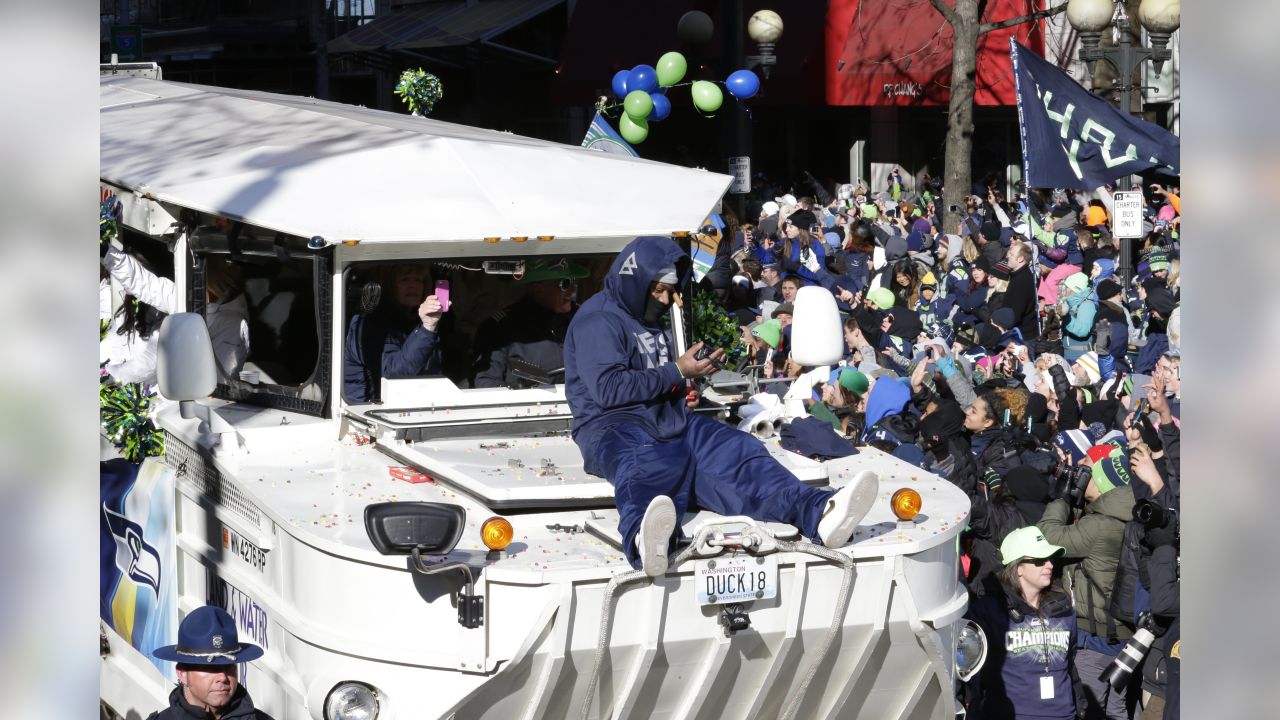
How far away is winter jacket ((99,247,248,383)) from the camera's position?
23.7 feet

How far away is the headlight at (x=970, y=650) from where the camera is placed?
5848mm

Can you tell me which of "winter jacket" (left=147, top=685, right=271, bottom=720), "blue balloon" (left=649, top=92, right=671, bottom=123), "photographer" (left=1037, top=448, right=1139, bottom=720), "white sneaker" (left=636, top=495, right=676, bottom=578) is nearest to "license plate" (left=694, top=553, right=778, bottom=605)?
"white sneaker" (left=636, top=495, right=676, bottom=578)

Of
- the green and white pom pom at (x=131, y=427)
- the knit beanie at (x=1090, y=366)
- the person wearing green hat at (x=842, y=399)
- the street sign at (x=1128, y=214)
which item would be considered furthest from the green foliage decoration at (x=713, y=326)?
the street sign at (x=1128, y=214)

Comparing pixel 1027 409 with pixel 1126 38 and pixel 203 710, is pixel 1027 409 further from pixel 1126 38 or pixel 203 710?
pixel 1126 38

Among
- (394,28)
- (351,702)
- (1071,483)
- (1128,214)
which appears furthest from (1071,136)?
(394,28)

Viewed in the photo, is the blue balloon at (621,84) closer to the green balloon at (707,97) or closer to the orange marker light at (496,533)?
the green balloon at (707,97)

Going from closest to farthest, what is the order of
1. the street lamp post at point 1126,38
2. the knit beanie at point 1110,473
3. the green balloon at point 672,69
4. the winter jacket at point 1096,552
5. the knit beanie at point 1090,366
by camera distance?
the winter jacket at point 1096,552, the knit beanie at point 1110,473, the knit beanie at point 1090,366, the street lamp post at point 1126,38, the green balloon at point 672,69

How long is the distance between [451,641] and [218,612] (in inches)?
31.2

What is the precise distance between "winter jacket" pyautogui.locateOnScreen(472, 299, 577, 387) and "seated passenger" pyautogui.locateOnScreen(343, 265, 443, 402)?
0.36 metres

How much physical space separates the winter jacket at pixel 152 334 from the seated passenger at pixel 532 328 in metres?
1.20

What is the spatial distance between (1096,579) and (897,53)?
2262 centimetres

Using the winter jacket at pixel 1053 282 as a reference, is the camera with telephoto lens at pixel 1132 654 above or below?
below
